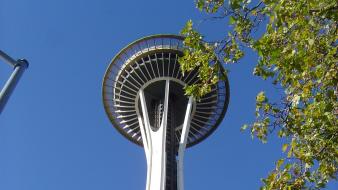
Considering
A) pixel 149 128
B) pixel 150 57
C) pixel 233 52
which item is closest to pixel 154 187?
pixel 149 128

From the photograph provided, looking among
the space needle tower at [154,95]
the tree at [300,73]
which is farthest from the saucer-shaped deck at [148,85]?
the tree at [300,73]

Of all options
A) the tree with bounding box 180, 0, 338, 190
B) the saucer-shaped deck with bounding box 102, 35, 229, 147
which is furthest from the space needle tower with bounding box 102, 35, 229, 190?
the tree with bounding box 180, 0, 338, 190

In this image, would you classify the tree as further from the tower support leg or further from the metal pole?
the tower support leg

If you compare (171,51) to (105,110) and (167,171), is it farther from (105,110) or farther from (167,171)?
(167,171)

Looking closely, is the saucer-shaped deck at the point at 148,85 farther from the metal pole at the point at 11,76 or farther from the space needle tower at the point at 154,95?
the metal pole at the point at 11,76

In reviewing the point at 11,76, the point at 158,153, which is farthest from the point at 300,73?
the point at 158,153

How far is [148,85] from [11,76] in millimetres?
45798

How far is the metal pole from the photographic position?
9.24m

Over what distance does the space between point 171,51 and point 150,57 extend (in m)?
2.75

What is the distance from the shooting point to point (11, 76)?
32.8ft

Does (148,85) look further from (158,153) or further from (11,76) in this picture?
(11,76)

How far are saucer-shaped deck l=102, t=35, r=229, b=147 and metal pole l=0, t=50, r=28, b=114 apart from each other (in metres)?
42.8

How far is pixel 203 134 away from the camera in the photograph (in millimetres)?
60188

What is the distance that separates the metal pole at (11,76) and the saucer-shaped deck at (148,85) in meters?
42.8
